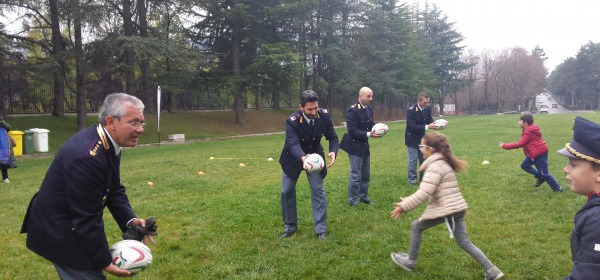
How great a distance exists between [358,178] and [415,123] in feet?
7.28

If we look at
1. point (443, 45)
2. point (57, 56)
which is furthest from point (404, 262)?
point (443, 45)

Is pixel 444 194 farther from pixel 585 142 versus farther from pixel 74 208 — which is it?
pixel 74 208

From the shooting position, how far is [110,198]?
3.15 meters

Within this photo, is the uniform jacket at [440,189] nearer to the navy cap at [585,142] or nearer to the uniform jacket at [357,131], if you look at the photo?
the navy cap at [585,142]

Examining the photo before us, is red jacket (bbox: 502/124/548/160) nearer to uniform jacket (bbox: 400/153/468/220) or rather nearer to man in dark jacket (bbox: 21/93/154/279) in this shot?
uniform jacket (bbox: 400/153/468/220)

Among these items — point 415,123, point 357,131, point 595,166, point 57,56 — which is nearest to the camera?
point 595,166

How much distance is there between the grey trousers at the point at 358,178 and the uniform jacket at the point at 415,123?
1.61 metres

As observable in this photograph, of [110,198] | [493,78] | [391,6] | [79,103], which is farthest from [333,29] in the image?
[493,78]

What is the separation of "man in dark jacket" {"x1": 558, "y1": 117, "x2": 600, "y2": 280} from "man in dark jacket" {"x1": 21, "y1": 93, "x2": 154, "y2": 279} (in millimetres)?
2547

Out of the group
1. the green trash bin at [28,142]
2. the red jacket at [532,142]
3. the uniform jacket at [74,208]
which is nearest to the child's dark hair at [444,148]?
the uniform jacket at [74,208]

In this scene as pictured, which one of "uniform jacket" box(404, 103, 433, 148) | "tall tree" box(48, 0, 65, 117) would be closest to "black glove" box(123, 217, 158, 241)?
"uniform jacket" box(404, 103, 433, 148)

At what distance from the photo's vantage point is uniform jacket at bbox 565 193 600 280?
193 centimetres

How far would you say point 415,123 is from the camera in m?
8.81

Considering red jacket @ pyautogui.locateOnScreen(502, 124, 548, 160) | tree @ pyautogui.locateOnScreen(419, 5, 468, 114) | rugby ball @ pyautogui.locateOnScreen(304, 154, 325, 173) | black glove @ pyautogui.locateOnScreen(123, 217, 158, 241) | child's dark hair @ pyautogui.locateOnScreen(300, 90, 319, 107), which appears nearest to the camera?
black glove @ pyautogui.locateOnScreen(123, 217, 158, 241)
